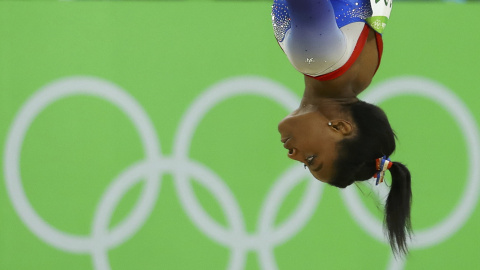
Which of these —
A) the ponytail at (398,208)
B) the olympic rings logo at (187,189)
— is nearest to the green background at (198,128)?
the olympic rings logo at (187,189)

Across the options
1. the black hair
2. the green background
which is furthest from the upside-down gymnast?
the green background

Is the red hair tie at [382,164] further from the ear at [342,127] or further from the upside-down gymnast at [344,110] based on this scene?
the ear at [342,127]

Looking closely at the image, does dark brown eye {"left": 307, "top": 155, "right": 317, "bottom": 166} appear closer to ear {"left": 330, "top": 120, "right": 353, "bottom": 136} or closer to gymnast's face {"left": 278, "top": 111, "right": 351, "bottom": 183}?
gymnast's face {"left": 278, "top": 111, "right": 351, "bottom": 183}

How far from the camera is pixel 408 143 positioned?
4.43 m

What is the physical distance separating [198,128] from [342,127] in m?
2.02

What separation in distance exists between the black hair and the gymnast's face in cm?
2

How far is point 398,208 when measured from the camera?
241cm

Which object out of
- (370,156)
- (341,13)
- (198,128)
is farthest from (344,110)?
(198,128)

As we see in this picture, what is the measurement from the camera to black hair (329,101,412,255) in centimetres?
231

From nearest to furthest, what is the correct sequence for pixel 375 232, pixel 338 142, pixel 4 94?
pixel 338 142 < pixel 4 94 < pixel 375 232

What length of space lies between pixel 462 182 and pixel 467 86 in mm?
546

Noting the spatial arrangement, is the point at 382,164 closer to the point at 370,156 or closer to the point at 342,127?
the point at 370,156

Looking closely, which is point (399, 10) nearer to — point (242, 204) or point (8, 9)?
point (242, 204)

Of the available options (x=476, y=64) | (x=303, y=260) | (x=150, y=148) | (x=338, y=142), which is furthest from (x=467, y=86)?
(x=338, y=142)
